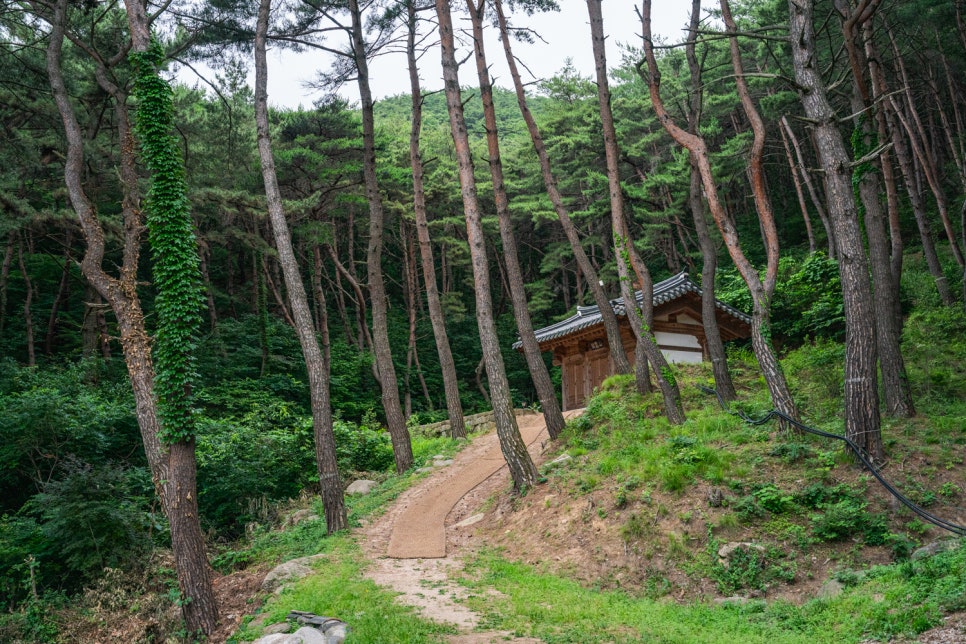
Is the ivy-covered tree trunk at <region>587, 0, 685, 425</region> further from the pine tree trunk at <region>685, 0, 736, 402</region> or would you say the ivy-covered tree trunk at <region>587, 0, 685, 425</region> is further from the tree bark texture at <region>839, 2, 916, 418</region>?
the tree bark texture at <region>839, 2, 916, 418</region>

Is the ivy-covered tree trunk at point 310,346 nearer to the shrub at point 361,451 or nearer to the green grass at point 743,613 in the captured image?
the green grass at point 743,613

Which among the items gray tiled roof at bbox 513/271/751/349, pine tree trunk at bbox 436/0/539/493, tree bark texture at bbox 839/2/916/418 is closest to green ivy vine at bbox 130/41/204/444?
pine tree trunk at bbox 436/0/539/493

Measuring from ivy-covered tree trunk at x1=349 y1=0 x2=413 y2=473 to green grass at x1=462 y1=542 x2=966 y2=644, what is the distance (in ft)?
25.1

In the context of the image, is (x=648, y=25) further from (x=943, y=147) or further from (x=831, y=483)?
(x=943, y=147)

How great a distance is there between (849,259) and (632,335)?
12.4 metres

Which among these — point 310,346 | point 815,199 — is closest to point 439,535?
point 310,346

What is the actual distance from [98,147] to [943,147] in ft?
107

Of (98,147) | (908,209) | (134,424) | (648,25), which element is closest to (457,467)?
(134,424)

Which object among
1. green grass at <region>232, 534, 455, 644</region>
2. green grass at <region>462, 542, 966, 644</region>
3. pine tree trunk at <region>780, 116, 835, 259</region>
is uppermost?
pine tree trunk at <region>780, 116, 835, 259</region>

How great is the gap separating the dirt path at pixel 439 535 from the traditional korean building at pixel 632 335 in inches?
205

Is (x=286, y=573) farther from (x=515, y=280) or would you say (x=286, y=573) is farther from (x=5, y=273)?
(x=5, y=273)

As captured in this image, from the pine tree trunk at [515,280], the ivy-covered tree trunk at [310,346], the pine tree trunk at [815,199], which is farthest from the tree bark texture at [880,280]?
the ivy-covered tree trunk at [310,346]

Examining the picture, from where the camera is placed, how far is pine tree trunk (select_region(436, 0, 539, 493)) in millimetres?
11516

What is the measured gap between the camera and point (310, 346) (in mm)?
11344
